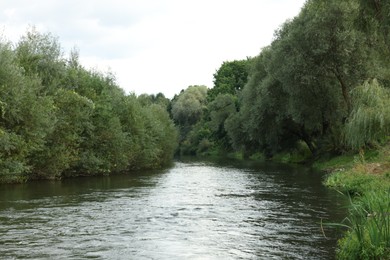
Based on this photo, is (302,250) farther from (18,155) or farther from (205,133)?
(205,133)

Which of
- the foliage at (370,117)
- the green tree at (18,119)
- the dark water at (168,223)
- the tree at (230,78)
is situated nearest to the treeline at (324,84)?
the foliage at (370,117)

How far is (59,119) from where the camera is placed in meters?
37.5

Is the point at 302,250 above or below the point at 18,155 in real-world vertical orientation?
below

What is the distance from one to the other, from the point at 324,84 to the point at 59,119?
26127mm

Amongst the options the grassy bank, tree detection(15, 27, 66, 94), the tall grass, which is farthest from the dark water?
tree detection(15, 27, 66, 94)

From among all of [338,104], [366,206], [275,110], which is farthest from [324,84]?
[366,206]

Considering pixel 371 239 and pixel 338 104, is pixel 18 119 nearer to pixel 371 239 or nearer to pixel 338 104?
pixel 371 239

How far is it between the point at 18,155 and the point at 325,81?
30.1m

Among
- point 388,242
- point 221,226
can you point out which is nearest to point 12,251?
point 221,226

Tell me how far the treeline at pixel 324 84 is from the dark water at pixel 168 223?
7.16 metres

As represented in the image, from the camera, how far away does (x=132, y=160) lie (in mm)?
51281

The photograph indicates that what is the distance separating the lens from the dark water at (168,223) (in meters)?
12.9

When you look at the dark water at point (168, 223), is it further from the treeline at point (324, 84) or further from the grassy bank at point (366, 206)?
the treeline at point (324, 84)

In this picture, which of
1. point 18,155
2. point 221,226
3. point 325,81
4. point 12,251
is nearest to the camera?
point 12,251
